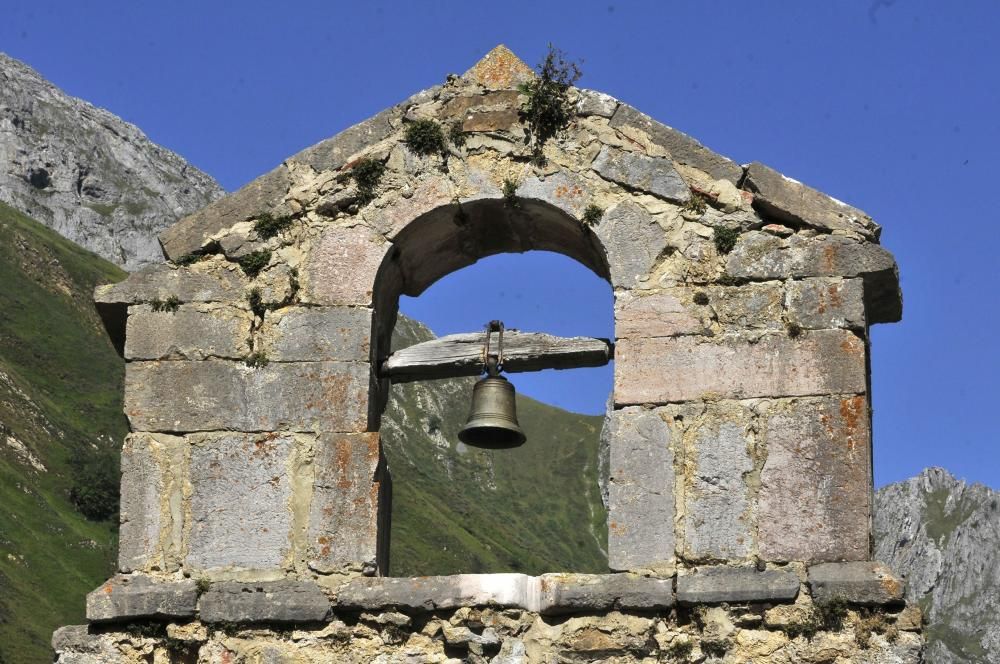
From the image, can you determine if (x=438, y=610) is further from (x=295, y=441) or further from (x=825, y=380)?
(x=825, y=380)

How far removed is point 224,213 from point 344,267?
2.44 ft

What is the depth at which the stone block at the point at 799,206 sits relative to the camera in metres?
7.88

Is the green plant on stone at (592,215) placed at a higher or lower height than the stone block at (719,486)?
higher

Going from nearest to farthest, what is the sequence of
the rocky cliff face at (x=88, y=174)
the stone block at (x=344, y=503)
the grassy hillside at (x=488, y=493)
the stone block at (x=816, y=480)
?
1. the stone block at (x=816, y=480)
2. the stone block at (x=344, y=503)
3. the grassy hillside at (x=488, y=493)
4. the rocky cliff face at (x=88, y=174)

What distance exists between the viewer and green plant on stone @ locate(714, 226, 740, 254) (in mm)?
7945

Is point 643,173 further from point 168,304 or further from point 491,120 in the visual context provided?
point 168,304

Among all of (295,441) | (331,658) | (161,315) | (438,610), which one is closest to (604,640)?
(438,610)

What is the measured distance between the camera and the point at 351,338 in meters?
8.02

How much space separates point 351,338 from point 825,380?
2340mm

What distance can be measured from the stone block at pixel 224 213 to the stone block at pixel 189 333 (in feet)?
1.12

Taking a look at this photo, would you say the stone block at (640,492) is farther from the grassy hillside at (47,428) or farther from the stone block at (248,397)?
the grassy hillside at (47,428)

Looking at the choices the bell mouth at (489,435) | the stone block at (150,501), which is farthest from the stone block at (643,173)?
the stone block at (150,501)

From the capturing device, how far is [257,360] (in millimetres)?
7992

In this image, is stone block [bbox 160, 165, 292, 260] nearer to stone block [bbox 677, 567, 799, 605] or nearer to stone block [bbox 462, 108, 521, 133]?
stone block [bbox 462, 108, 521, 133]
